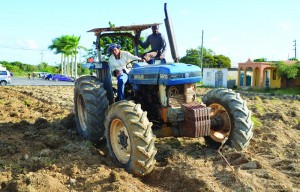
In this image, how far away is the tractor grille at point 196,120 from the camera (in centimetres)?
611

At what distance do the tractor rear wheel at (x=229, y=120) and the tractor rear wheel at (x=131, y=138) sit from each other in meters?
1.70

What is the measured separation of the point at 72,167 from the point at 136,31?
367 cm

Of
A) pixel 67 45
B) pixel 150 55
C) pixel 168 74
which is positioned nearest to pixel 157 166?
pixel 168 74

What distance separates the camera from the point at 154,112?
6938mm

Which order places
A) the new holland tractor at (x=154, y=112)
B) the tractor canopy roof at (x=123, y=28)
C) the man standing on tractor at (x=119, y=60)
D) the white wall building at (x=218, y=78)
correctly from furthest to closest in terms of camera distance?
the white wall building at (x=218, y=78) → the tractor canopy roof at (x=123, y=28) → the man standing on tractor at (x=119, y=60) → the new holland tractor at (x=154, y=112)

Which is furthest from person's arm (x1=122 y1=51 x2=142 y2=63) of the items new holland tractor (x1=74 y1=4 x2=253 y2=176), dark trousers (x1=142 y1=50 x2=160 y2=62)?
dark trousers (x1=142 y1=50 x2=160 y2=62)

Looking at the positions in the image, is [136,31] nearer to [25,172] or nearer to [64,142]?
[64,142]

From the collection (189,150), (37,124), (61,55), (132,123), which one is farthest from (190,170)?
(61,55)

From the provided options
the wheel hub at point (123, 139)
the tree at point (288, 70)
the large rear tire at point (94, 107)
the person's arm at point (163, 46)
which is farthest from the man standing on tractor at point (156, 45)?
the tree at point (288, 70)

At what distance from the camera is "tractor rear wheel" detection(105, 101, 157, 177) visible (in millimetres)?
5512

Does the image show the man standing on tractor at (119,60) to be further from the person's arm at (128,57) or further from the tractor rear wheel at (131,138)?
the tractor rear wheel at (131,138)

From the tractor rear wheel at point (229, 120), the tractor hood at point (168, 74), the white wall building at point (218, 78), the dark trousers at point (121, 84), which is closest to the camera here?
the tractor hood at point (168, 74)

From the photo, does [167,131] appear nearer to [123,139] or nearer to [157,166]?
[157,166]

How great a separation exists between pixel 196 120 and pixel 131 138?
113 cm
